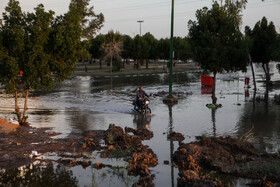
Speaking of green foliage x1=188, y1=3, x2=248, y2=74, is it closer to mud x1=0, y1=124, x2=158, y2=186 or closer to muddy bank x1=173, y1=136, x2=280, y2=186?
mud x1=0, y1=124, x2=158, y2=186

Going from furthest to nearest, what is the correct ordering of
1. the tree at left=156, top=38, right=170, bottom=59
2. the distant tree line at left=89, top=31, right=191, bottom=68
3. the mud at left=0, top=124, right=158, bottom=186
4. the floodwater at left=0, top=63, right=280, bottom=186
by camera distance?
the tree at left=156, top=38, right=170, bottom=59 → the distant tree line at left=89, top=31, right=191, bottom=68 → the mud at left=0, top=124, right=158, bottom=186 → the floodwater at left=0, top=63, right=280, bottom=186

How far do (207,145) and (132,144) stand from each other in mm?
2399

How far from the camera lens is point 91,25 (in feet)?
218

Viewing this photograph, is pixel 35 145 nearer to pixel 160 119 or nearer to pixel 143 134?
pixel 143 134

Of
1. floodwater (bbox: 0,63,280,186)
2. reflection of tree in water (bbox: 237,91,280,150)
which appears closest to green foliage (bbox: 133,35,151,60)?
floodwater (bbox: 0,63,280,186)

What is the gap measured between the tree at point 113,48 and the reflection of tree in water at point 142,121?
42.3 meters

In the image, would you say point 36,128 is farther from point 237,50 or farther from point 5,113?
point 237,50

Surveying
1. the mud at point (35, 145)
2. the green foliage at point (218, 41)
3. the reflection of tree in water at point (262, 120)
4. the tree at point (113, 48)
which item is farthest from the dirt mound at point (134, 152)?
the tree at point (113, 48)

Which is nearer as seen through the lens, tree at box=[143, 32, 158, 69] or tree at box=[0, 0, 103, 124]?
tree at box=[0, 0, 103, 124]

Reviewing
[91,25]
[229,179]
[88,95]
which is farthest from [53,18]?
[91,25]

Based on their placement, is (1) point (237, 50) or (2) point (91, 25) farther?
(2) point (91, 25)

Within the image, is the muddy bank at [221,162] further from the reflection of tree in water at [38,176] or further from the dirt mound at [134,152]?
the reflection of tree in water at [38,176]

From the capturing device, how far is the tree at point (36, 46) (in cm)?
1341

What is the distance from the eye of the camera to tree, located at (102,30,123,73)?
195ft
